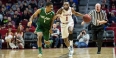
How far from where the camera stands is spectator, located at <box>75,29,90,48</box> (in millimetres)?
15286

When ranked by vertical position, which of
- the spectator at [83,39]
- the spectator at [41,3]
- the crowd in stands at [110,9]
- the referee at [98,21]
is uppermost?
the spectator at [41,3]

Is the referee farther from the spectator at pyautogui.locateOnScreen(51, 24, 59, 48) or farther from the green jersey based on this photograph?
the spectator at pyautogui.locateOnScreen(51, 24, 59, 48)

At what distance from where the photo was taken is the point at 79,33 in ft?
53.1

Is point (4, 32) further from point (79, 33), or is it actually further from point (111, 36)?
point (111, 36)

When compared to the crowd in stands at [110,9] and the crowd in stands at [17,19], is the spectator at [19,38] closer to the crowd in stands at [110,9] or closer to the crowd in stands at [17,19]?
the crowd in stands at [17,19]

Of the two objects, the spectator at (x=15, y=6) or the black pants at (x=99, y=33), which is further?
the spectator at (x=15, y=6)

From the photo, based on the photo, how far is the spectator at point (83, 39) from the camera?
15.3 meters

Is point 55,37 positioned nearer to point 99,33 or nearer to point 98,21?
point 99,33

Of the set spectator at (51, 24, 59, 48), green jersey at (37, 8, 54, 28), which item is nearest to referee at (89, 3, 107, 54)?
green jersey at (37, 8, 54, 28)

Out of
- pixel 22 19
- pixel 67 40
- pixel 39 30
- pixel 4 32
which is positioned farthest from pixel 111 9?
pixel 39 30

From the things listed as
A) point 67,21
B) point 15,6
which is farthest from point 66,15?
point 15,6

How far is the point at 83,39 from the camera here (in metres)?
15.4

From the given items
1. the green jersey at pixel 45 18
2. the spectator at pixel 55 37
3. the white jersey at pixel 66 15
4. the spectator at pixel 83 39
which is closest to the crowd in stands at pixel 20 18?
the spectator at pixel 55 37

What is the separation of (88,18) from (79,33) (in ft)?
20.7
